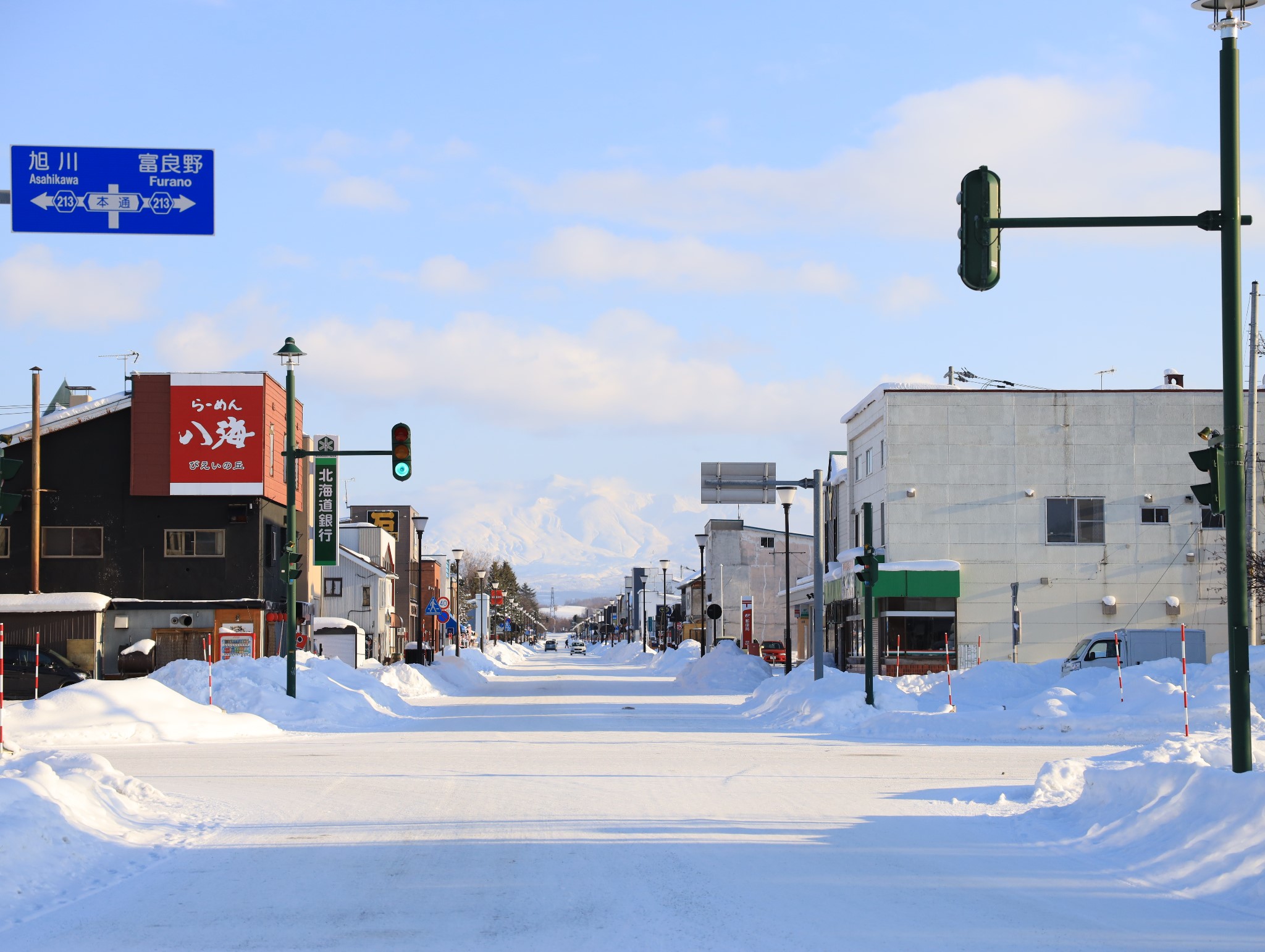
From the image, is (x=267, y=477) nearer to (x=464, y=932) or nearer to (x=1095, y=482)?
(x=1095, y=482)

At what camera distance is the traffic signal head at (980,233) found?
1241 centimetres

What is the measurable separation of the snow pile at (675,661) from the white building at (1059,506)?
1950cm

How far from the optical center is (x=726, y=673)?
167 feet

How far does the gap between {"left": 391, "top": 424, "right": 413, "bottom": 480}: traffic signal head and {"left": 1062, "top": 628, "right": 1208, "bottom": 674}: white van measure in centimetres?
1942

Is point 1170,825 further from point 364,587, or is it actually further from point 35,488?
point 364,587

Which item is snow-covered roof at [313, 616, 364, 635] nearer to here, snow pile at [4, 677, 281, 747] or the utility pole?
the utility pole

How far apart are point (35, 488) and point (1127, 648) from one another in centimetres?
3220

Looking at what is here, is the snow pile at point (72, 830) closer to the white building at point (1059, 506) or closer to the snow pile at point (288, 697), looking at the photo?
the snow pile at point (288, 697)

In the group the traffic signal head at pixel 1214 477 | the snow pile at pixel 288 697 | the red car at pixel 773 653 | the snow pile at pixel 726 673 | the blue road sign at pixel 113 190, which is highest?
the blue road sign at pixel 113 190

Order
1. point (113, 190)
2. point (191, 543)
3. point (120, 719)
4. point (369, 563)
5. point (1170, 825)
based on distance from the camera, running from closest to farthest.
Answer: point (1170, 825)
point (113, 190)
point (120, 719)
point (191, 543)
point (369, 563)

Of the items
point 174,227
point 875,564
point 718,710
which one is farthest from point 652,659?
point 174,227

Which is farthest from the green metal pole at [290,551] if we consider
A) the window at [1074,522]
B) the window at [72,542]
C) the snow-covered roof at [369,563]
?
the snow-covered roof at [369,563]

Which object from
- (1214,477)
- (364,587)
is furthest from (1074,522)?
(364,587)

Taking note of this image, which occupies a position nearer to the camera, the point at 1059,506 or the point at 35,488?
the point at 35,488
